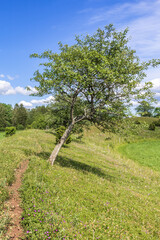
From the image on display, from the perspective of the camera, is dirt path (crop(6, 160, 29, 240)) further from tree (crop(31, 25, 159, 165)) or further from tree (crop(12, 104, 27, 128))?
tree (crop(12, 104, 27, 128))

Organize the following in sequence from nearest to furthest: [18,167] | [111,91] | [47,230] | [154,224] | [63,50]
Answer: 1. [47,230]
2. [154,224]
3. [18,167]
4. [111,91]
5. [63,50]

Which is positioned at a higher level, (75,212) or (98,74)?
(98,74)

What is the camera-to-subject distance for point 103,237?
6.67 m

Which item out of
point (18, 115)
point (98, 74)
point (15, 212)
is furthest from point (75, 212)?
point (18, 115)

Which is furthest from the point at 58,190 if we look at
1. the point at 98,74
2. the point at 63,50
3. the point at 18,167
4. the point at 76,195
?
the point at 63,50

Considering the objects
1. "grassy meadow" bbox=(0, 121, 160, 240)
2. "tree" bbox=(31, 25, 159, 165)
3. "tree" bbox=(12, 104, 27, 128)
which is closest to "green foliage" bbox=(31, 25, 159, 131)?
"tree" bbox=(31, 25, 159, 165)

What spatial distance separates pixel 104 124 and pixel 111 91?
3.39 meters

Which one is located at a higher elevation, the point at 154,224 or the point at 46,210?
the point at 46,210

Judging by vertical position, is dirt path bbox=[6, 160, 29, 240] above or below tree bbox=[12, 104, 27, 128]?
below

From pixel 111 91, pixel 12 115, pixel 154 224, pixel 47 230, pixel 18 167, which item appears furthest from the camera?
pixel 12 115

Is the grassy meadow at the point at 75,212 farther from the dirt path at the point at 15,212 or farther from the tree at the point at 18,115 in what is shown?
the tree at the point at 18,115

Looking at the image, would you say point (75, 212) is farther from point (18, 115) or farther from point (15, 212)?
point (18, 115)

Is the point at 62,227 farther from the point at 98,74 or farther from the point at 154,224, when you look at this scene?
the point at 98,74

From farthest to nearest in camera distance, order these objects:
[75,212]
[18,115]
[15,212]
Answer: [18,115]
[75,212]
[15,212]
